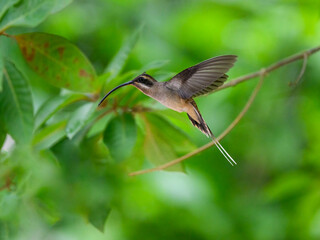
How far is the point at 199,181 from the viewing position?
2705 mm

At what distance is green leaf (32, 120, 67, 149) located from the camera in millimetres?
1199

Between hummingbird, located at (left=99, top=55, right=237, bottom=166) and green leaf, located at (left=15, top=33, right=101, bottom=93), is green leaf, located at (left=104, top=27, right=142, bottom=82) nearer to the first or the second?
green leaf, located at (left=15, top=33, right=101, bottom=93)

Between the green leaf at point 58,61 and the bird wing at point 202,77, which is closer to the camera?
the bird wing at point 202,77

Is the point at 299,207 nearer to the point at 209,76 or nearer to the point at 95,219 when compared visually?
the point at 95,219

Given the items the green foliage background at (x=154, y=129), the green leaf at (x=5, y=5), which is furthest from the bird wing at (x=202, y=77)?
the green leaf at (x=5, y=5)

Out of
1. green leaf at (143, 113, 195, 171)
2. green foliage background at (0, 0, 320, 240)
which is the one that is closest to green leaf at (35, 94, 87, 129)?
green foliage background at (0, 0, 320, 240)

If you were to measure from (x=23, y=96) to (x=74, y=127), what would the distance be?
12 centimetres

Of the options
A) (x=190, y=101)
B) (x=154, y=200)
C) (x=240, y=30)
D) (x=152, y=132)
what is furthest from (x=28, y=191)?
(x=240, y=30)

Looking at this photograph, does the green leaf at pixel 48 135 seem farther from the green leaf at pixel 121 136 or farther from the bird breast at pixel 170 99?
the bird breast at pixel 170 99

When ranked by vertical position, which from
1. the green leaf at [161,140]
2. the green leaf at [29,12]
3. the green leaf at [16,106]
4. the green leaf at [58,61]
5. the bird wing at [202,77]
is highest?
the bird wing at [202,77]

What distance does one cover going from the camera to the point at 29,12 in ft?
3.43

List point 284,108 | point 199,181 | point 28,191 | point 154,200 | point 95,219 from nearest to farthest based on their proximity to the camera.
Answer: point 28,191
point 95,219
point 154,200
point 199,181
point 284,108

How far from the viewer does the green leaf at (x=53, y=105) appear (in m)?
1.14

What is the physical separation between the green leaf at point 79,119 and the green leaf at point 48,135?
3.7 inches
